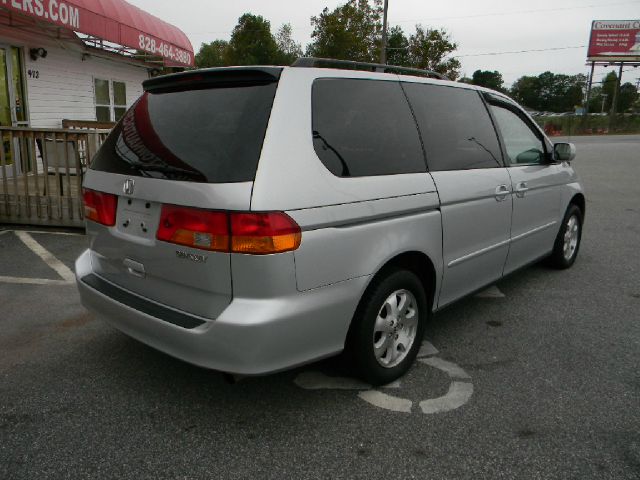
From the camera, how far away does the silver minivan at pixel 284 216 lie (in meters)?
2.31

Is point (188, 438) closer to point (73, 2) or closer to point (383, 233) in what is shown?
point (383, 233)

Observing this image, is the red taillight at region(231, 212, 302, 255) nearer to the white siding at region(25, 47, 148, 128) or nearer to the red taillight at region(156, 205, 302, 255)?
the red taillight at region(156, 205, 302, 255)

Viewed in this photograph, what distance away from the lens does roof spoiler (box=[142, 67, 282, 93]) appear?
253 cm

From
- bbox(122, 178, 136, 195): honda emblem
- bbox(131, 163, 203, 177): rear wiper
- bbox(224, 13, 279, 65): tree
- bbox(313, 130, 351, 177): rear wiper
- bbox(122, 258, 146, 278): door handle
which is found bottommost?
bbox(122, 258, 146, 278): door handle

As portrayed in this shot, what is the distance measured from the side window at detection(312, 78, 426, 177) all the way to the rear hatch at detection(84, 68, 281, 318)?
Result: 11.9 inches

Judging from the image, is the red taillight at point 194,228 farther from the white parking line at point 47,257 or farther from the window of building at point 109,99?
the window of building at point 109,99

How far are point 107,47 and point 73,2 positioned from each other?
9.60 ft

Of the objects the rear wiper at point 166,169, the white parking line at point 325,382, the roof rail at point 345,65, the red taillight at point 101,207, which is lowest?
the white parking line at point 325,382

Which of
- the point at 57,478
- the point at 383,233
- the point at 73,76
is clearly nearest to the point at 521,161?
the point at 383,233

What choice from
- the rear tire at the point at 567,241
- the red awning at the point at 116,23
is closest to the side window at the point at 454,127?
the rear tire at the point at 567,241

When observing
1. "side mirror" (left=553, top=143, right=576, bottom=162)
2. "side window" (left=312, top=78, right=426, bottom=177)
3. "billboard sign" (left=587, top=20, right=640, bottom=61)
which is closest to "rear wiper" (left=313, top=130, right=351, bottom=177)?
Result: "side window" (left=312, top=78, right=426, bottom=177)

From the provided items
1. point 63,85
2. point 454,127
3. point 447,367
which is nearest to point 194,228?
point 447,367

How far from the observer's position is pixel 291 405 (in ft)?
9.29

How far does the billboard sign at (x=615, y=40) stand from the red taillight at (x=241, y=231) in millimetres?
75003
